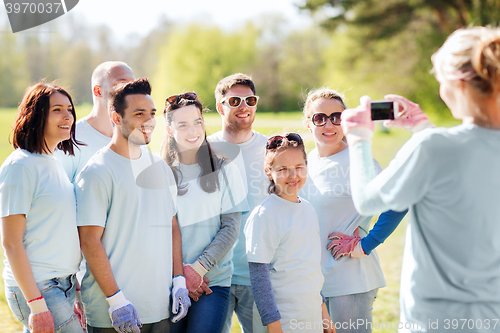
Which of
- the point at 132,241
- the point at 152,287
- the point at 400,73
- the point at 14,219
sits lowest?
the point at 152,287

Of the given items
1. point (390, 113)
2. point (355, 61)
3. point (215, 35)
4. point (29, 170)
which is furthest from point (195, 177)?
point (215, 35)

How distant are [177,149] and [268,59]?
40.0 metres

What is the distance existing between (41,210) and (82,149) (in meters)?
0.73

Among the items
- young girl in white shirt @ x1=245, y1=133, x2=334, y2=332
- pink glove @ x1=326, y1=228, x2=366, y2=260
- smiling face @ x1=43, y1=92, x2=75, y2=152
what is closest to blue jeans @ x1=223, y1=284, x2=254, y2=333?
young girl in white shirt @ x1=245, y1=133, x2=334, y2=332

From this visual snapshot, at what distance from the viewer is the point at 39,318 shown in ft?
6.77

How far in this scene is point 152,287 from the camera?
Result: 2.31m

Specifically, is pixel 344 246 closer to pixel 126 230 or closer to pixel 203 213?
pixel 203 213

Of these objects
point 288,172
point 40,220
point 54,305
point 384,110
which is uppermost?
point 384,110

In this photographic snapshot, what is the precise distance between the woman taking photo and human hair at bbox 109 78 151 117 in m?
1.42

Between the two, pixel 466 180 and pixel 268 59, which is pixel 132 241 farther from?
pixel 268 59

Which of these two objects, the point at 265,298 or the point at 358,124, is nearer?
the point at 358,124

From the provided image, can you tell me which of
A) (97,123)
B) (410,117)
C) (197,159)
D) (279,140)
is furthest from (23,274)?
(410,117)

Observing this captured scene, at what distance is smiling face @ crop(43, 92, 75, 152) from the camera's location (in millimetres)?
→ 2289

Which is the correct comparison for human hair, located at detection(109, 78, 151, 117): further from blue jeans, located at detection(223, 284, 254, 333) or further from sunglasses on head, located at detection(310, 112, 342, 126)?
blue jeans, located at detection(223, 284, 254, 333)
